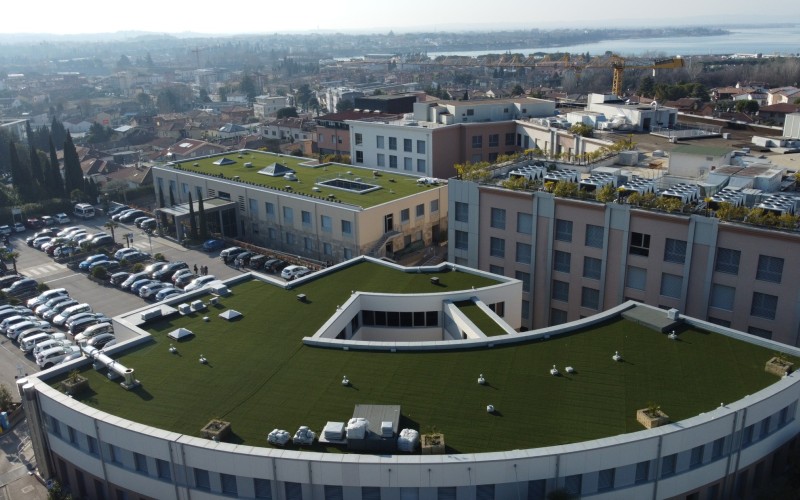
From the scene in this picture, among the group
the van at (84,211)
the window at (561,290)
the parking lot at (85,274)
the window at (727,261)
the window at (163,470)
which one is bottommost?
the parking lot at (85,274)

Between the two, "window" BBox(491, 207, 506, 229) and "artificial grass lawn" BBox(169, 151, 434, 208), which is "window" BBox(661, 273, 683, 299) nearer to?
"window" BBox(491, 207, 506, 229)

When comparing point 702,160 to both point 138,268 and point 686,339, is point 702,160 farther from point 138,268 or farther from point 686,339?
point 138,268

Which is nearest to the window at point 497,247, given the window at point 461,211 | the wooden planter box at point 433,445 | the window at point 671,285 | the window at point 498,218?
the window at point 498,218

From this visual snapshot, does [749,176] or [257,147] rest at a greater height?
[749,176]

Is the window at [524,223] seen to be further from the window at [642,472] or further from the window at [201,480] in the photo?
the window at [201,480]

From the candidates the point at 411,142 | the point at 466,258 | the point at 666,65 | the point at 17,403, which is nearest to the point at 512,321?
the point at 466,258

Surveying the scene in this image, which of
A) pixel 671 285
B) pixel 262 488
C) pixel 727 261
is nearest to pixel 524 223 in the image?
pixel 671 285

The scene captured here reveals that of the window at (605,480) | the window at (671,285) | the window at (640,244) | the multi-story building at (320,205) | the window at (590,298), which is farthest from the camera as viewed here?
the multi-story building at (320,205)

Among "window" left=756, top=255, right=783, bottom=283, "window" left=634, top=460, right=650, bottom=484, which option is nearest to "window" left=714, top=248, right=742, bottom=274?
"window" left=756, top=255, right=783, bottom=283
